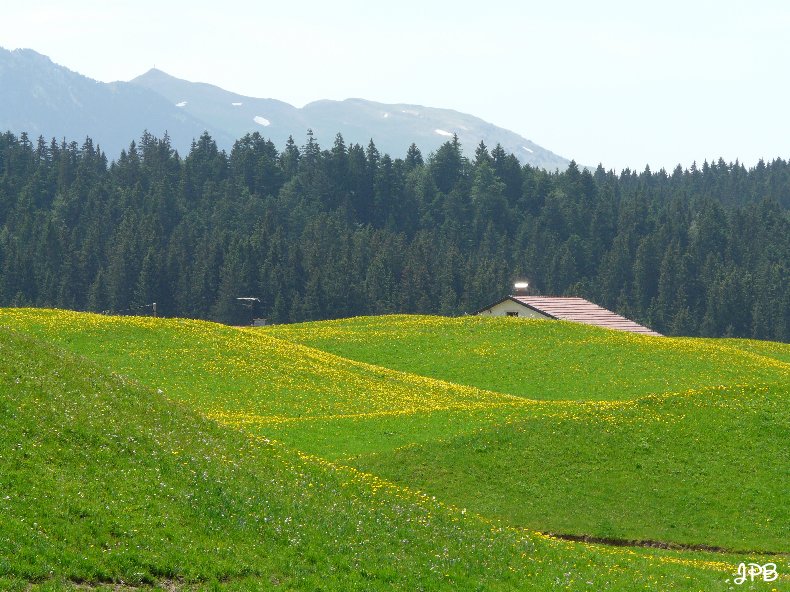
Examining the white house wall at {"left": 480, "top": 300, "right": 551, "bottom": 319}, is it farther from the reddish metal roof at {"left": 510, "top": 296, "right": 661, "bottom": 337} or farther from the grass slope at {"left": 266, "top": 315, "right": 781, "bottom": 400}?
the grass slope at {"left": 266, "top": 315, "right": 781, "bottom": 400}

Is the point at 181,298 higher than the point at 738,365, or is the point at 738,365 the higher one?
the point at 738,365

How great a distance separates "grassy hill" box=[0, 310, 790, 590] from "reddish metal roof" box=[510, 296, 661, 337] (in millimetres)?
40112

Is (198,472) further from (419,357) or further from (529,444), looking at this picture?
(419,357)

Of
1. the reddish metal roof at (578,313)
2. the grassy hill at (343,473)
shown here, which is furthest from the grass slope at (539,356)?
the reddish metal roof at (578,313)

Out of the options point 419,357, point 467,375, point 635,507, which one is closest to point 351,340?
point 419,357

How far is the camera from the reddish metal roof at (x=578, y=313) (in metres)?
108

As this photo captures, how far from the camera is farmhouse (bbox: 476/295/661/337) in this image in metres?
108

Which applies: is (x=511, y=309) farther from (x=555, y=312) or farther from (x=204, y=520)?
(x=204, y=520)

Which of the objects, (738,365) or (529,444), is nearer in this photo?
(529,444)

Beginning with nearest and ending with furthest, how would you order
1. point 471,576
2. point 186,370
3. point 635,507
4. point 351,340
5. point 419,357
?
point 471,576 → point 635,507 → point 186,370 → point 419,357 → point 351,340

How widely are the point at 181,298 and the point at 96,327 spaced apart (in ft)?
418

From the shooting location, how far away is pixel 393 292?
188 metres

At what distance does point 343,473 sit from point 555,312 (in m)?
75.0

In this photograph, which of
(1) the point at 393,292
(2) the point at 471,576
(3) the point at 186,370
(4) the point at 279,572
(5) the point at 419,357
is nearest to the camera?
(4) the point at 279,572
